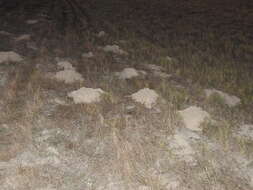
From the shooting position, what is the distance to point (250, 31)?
30.4ft

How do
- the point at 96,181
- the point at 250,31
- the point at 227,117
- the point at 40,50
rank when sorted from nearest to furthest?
the point at 96,181
the point at 227,117
the point at 40,50
the point at 250,31

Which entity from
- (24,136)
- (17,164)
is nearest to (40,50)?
(24,136)

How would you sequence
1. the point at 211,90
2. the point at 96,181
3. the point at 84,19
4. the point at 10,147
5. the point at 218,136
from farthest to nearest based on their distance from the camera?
the point at 84,19, the point at 211,90, the point at 218,136, the point at 10,147, the point at 96,181

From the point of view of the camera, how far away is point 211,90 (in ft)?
19.0

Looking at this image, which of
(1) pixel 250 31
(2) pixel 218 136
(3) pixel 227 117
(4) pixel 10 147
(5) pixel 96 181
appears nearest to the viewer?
(5) pixel 96 181

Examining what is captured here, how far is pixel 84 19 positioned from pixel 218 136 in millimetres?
6775

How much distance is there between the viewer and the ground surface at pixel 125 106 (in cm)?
382

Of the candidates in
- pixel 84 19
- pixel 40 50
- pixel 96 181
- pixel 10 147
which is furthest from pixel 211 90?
pixel 84 19

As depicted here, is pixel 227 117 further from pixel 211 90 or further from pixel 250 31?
pixel 250 31

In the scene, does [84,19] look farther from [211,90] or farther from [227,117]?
[227,117]

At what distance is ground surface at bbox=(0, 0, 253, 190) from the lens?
3.82 metres

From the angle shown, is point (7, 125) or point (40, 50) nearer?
point (7, 125)

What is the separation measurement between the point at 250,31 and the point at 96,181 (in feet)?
23.1

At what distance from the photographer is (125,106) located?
17.4 feet
